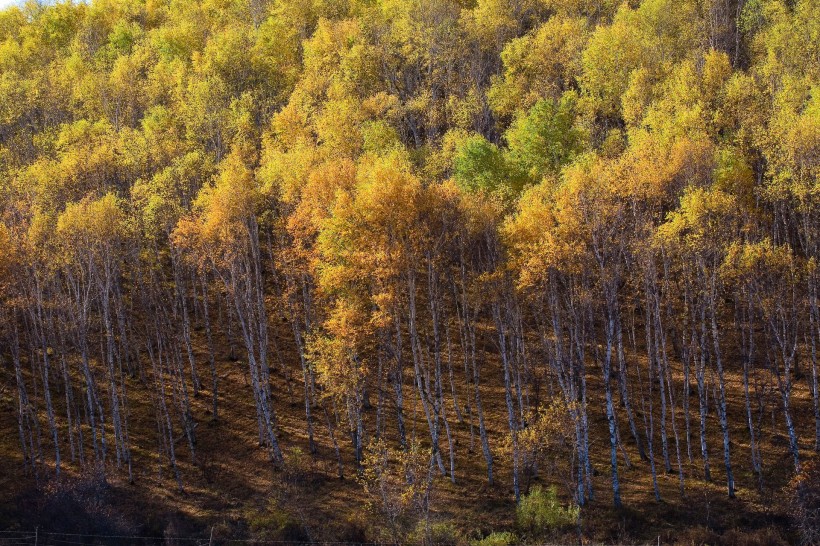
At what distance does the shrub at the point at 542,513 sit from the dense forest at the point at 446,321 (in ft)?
0.58

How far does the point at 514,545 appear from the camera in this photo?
1359 inches

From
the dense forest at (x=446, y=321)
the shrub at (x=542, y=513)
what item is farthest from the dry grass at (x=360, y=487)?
the shrub at (x=542, y=513)

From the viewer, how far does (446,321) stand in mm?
47188

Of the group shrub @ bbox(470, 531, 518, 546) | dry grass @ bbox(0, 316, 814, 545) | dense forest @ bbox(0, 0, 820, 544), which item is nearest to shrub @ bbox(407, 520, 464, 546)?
dense forest @ bbox(0, 0, 820, 544)

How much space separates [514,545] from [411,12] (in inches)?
2784

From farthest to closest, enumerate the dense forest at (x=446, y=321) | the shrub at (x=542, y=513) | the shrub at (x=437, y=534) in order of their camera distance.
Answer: the dense forest at (x=446, y=321) → the shrub at (x=542, y=513) → the shrub at (x=437, y=534)

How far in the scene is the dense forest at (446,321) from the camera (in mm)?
37344

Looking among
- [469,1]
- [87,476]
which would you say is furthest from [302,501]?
[469,1]

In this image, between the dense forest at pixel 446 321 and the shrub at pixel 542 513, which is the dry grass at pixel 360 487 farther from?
the shrub at pixel 542 513

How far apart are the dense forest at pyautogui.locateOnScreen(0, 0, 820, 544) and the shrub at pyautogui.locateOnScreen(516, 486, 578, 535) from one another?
7.0 inches

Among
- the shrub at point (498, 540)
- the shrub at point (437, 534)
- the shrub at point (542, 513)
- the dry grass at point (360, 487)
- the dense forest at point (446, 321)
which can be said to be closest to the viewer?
the shrub at point (437, 534)

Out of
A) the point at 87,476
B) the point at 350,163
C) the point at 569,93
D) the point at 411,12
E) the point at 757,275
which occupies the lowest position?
the point at 87,476

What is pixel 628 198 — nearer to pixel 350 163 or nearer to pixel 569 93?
pixel 350 163

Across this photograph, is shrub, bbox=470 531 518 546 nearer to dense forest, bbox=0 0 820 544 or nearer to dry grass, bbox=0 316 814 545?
dense forest, bbox=0 0 820 544
